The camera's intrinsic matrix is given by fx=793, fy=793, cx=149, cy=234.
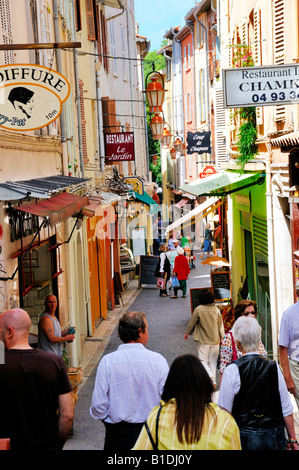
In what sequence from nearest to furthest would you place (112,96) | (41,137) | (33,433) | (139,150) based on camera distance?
(33,433)
(41,137)
(112,96)
(139,150)

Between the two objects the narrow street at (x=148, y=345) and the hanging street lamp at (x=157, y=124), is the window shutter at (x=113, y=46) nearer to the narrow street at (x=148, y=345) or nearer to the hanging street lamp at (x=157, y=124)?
the hanging street lamp at (x=157, y=124)

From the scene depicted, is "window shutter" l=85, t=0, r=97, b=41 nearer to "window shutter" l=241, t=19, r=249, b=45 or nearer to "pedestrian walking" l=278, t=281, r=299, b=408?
"window shutter" l=241, t=19, r=249, b=45

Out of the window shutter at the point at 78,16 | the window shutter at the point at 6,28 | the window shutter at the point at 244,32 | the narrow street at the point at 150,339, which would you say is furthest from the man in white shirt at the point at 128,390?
the window shutter at the point at 78,16

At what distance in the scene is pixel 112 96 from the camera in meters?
26.8

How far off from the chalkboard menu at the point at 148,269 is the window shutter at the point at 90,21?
24.7 feet

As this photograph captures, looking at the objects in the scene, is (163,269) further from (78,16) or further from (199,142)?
(78,16)

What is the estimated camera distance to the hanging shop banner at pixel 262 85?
807 cm

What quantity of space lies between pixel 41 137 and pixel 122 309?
10572 millimetres

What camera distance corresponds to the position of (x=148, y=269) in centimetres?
2608

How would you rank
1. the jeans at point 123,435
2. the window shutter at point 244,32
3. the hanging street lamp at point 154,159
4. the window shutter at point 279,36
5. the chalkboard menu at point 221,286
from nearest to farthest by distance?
1. the jeans at point 123,435
2. the window shutter at point 279,36
3. the window shutter at point 244,32
4. the chalkboard menu at point 221,286
5. the hanging street lamp at point 154,159

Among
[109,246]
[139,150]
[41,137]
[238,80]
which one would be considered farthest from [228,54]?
[139,150]

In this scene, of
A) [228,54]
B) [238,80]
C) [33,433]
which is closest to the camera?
[33,433]

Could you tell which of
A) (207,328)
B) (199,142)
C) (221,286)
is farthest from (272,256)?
(199,142)
